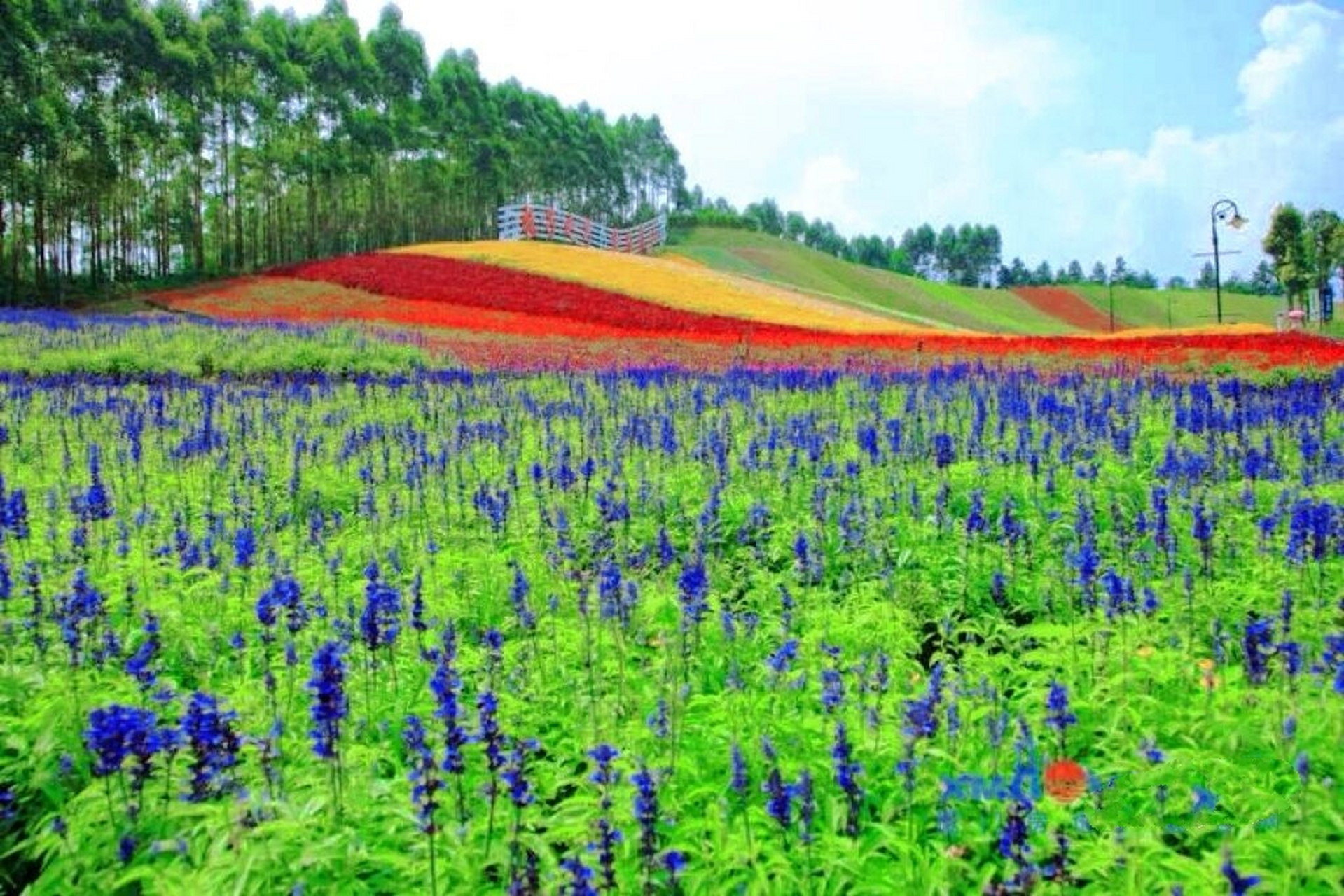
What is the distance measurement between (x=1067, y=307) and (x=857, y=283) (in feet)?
93.0

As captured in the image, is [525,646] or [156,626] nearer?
[156,626]

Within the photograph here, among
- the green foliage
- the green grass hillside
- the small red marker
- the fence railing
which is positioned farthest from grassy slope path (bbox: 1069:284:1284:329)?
the small red marker

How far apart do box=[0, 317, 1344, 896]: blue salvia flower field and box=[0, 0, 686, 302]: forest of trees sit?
150ft

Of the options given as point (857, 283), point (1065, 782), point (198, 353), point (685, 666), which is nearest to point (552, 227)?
point (857, 283)

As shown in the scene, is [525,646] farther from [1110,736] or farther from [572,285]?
[572,285]

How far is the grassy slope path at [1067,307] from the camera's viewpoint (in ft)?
312

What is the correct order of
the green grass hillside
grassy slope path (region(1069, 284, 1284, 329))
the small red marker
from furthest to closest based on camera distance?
grassy slope path (region(1069, 284, 1284, 329)) < the green grass hillside < the small red marker

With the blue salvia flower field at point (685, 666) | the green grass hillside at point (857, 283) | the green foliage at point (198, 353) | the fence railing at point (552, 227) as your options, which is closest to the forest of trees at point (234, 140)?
the fence railing at point (552, 227)

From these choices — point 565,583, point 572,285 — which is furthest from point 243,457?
point 572,285

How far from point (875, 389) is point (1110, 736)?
9719mm

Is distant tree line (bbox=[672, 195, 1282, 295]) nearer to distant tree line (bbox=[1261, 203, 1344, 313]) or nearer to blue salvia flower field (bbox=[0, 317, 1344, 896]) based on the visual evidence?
distant tree line (bbox=[1261, 203, 1344, 313])

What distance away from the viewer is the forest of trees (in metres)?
46.7

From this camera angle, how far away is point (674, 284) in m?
47.2

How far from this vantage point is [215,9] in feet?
177
